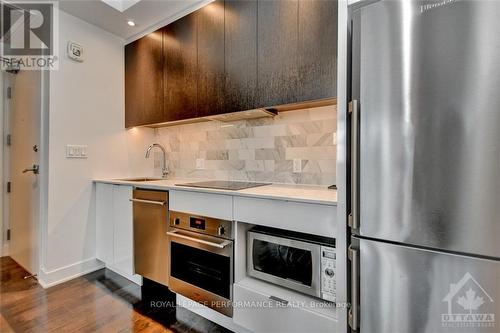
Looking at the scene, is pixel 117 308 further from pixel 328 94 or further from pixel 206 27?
pixel 206 27

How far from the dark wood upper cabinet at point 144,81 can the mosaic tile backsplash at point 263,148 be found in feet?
1.10

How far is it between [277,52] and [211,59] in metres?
0.59

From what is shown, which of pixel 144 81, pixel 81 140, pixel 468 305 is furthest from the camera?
pixel 144 81

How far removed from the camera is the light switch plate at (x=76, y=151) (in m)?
2.24

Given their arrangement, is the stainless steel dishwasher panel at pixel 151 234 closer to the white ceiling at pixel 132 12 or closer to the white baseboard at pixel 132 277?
the white baseboard at pixel 132 277

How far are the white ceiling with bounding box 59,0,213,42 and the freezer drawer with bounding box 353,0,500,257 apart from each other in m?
1.63

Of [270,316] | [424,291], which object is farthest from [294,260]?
[424,291]

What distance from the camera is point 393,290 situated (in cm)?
91

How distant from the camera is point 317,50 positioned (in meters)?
1.41

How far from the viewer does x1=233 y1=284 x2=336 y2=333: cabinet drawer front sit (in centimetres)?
116

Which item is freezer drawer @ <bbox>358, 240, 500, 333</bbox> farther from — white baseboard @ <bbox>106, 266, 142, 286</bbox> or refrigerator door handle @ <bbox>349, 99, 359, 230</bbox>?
white baseboard @ <bbox>106, 266, 142, 286</bbox>

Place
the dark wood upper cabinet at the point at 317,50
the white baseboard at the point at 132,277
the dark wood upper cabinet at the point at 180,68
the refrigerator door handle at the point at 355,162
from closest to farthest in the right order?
the refrigerator door handle at the point at 355,162 → the dark wood upper cabinet at the point at 317,50 → the dark wood upper cabinet at the point at 180,68 → the white baseboard at the point at 132,277

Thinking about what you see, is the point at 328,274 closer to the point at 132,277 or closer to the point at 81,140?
the point at 132,277

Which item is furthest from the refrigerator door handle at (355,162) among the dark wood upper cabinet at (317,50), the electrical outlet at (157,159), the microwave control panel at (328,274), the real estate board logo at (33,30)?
the real estate board logo at (33,30)
